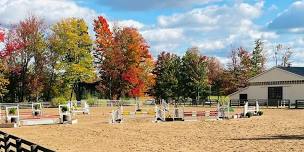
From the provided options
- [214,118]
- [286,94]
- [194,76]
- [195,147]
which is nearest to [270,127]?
[214,118]

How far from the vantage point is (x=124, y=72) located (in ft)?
242

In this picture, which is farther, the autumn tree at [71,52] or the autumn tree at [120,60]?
the autumn tree at [120,60]

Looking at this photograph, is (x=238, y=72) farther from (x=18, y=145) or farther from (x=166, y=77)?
(x=18, y=145)

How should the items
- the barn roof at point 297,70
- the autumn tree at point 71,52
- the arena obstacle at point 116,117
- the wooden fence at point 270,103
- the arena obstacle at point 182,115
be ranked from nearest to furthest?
1. the arena obstacle at point 116,117
2. the arena obstacle at point 182,115
3. the wooden fence at point 270,103
4. the barn roof at point 297,70
5. the autumn tree at point 71,52

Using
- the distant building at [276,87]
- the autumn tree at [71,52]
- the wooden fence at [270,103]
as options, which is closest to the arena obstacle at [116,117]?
the wooden fence at [270,103]

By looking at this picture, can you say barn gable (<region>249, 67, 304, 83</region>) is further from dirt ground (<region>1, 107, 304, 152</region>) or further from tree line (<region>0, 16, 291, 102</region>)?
dirt ground (<region>1, 107, 304, 152</region>)

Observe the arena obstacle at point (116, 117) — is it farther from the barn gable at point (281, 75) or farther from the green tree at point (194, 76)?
the green tree at point (194, 76)

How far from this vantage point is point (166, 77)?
266 feet

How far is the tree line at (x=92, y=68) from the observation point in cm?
6981

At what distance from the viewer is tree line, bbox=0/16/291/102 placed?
69.8 meters

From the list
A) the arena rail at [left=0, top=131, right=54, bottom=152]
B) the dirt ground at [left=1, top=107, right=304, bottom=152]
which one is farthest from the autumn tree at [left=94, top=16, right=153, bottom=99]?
the arena rail at [left=0, top=131, right=54, bottom=152]

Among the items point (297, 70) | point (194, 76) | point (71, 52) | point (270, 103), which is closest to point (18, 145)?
point (270, 103)

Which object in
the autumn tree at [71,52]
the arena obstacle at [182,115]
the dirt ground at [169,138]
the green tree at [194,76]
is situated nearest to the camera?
the dirt ground at [169,138]

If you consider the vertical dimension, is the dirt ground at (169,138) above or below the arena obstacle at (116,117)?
below
